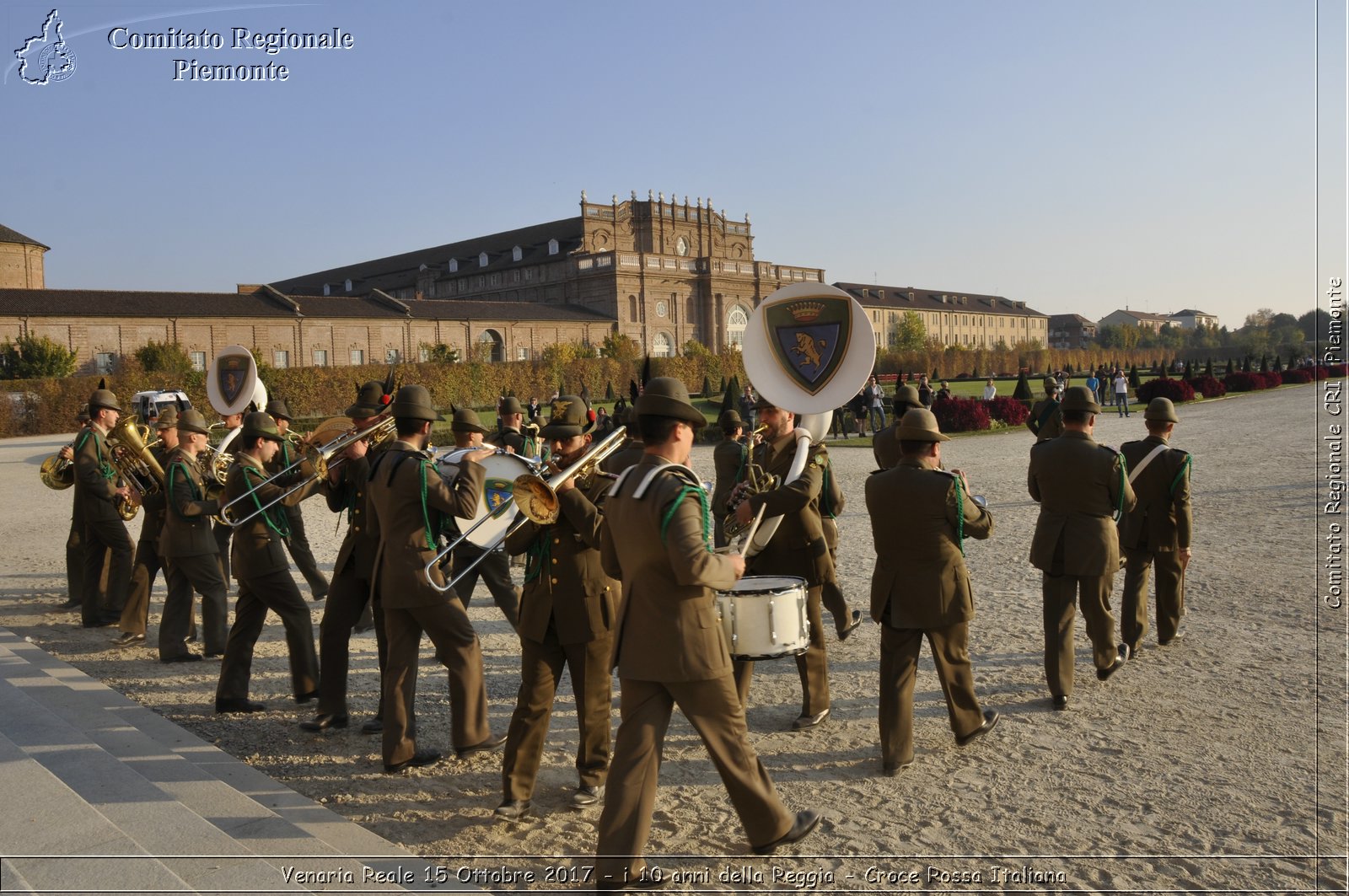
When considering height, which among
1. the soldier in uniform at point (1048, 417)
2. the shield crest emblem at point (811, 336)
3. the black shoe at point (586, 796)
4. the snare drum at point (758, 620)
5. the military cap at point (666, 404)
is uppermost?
the shield crest emblem at point (811, 336)

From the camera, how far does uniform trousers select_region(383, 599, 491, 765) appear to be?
5.33 metres

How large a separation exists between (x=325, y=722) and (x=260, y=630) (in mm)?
888

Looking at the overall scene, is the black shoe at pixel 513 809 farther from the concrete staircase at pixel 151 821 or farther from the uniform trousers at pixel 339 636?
the uniform trousers at pixel 339 636

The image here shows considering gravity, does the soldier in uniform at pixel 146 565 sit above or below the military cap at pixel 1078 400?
below

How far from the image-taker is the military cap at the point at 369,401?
6828 mm

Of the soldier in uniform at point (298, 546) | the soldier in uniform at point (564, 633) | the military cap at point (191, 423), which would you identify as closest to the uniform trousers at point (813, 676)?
the soldier in uniform at point (564, 633)

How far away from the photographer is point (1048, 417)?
37.6 ft

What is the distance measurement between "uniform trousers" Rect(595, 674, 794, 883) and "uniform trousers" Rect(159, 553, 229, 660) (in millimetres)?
4950

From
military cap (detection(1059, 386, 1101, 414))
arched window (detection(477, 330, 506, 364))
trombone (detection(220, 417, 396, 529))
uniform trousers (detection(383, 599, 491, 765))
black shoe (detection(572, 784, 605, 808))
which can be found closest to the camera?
black shoe (detection(572, 784, 605, 808))

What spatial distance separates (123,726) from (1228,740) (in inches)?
246

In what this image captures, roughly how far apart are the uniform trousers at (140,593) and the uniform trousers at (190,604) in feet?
2.47

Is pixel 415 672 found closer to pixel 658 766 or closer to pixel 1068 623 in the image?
pixel 658 766

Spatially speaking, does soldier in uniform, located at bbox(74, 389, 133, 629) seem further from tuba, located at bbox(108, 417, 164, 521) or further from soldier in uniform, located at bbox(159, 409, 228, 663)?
soldier in uniform, located at bbox(159, 409, 228, 663)

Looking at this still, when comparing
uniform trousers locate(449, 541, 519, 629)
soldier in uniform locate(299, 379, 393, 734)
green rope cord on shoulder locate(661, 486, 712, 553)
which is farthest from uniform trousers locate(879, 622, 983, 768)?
uniform trousers locate(449, 541, 519, 629)
